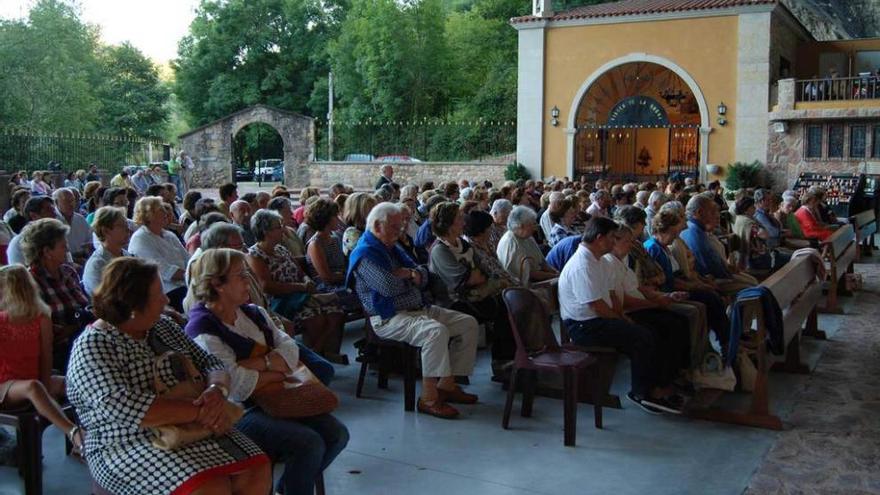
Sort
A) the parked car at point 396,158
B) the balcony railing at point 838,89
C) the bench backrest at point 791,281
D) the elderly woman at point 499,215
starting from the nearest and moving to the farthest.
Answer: the bench backrest at point 791,281 < the elderly woman at point 499,215 < the balcony railing at point 838,89 < the parked car at point 396,158

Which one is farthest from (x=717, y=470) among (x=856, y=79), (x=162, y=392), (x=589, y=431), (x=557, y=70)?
(x=557, y=70)

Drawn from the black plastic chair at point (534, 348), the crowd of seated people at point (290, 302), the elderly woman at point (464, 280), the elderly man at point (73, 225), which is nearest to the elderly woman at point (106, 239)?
the crowd of seated people at point (290, 302)

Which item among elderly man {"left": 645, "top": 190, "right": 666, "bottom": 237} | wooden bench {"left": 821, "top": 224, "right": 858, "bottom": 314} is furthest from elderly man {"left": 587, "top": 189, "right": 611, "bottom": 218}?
wooden bench {"left": 821, "top": 224, "right": 858, "bottom": 314}

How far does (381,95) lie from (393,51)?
5.86 ft

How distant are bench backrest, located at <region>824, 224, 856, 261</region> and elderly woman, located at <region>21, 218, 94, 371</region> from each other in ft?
24.1

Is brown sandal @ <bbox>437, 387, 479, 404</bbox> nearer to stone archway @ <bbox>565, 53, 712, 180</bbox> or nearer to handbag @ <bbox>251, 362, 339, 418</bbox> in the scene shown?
handbag @ <bbox>251, 362, 339, 418</bbox>

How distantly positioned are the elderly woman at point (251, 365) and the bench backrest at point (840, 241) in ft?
22.9

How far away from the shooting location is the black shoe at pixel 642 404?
5258mm

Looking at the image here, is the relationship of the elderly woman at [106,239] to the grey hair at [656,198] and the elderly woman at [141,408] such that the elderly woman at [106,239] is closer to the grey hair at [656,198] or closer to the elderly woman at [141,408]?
the elderly woman at [141,408]

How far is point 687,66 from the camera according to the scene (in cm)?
2070

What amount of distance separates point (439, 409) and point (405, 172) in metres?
19.0

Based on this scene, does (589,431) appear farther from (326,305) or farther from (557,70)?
(557,70)

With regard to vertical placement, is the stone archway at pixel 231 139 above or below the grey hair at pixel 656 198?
above

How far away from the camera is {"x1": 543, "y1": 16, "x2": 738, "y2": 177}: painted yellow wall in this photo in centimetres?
2023
